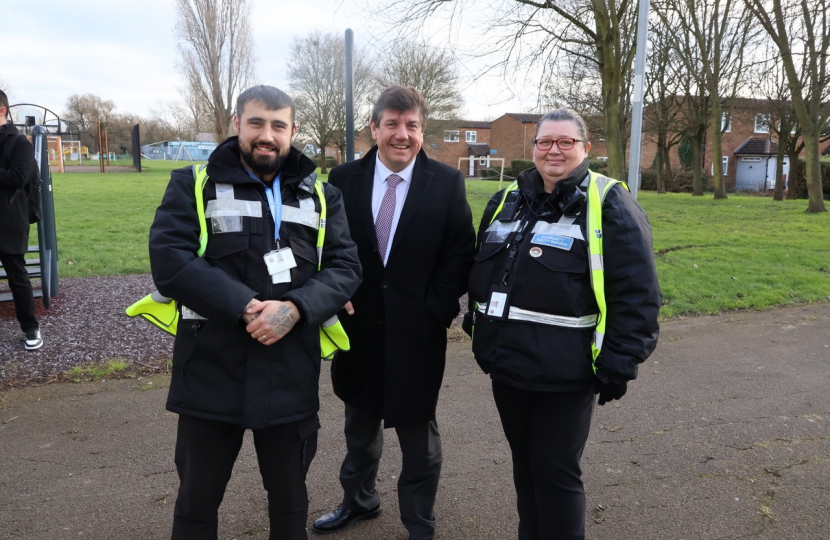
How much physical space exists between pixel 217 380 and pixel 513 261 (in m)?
1.25

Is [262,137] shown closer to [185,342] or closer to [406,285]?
[185,342]

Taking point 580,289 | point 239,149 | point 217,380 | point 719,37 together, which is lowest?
point 217,380

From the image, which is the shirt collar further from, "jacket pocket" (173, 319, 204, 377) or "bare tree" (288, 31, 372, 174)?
"bare tree" (288, 31, 372, 174)

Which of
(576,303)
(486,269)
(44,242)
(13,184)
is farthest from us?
(44,242)

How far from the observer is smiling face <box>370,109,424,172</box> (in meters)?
2.93

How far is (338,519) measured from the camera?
3.17 m

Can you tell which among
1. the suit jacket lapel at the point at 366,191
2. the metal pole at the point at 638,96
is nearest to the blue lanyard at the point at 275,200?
the suit jacket lapel at the point at 366,191

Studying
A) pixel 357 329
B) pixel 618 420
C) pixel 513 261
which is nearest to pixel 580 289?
pixel 513 261

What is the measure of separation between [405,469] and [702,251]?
30.7 ft

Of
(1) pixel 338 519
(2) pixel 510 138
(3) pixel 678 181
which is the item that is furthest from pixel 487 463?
(2) pixel 510 138

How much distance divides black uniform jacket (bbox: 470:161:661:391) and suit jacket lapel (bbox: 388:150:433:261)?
59 cm

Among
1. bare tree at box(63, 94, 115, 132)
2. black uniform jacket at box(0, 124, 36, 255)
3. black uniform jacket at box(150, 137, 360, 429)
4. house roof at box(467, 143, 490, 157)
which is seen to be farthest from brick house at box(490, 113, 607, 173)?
black uniform jacket at box(150, 137, 360, 429)

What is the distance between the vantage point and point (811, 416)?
4398 millimetres

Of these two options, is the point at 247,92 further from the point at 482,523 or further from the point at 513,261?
the point at 482,523
